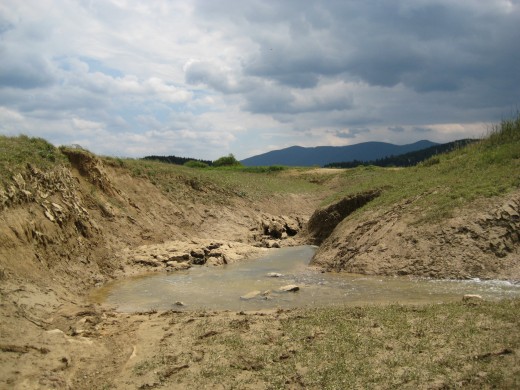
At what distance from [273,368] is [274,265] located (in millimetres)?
10248

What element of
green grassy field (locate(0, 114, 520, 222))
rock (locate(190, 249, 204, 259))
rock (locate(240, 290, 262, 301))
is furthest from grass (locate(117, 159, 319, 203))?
rock (locate(240, 290, 262, 301))

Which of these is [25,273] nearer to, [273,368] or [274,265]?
[273,368]

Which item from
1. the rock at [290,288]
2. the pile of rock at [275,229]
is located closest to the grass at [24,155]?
the rock at [290,288]

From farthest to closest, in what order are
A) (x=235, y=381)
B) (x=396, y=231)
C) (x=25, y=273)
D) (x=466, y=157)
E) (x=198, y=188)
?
(x=198, y=188), (x=466, y=157), (x=396, y=231), (x=25, y=273), (x=235, y=381)

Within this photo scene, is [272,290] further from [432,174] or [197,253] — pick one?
[432,174]

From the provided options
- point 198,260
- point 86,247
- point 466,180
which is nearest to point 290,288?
point 198,260

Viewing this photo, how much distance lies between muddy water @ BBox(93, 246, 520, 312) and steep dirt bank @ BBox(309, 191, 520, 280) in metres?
0.58

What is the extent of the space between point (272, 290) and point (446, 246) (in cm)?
521

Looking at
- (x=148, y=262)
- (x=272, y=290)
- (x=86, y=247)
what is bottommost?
(x=272, y=290)

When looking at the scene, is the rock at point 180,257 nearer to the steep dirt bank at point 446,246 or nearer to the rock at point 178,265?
the rock at point 178,265

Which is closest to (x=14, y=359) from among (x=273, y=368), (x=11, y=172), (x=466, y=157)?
(x=273, y=368)

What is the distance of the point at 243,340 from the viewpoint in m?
7.87

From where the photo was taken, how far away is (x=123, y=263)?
1620 centimetres

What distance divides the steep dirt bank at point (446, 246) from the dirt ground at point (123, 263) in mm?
46
